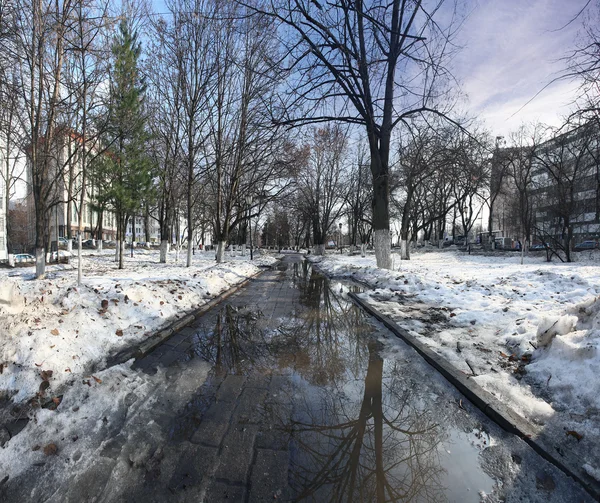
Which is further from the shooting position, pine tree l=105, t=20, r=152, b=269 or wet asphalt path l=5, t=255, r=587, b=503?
pine tree l=105, t=20, r=152, b=269

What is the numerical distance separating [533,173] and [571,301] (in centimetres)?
2517

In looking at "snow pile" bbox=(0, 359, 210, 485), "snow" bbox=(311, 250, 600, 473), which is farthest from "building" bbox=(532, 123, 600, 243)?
"snow pile" bbox=(0, 359, 210, 485)

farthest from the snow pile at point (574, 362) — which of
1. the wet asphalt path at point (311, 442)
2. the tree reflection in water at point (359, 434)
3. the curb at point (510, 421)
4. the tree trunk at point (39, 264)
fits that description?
the tree trunk at point (39, 264)

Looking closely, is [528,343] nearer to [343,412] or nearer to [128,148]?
[343,412]

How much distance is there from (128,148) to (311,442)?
1888cm

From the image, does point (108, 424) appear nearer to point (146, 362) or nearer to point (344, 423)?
point (146, 362)

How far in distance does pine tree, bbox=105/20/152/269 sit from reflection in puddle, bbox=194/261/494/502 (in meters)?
14.5

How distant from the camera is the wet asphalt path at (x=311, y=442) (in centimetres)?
210

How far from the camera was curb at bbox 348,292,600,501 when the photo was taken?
7.07 feet

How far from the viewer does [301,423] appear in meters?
2.89

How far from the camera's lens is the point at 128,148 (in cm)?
1722

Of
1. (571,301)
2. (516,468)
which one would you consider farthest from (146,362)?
(571,301)

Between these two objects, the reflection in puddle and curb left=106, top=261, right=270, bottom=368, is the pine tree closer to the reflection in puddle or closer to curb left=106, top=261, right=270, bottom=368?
curb left=106, top=261, right=270, bottom=368

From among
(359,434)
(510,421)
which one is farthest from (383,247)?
(359,434)
